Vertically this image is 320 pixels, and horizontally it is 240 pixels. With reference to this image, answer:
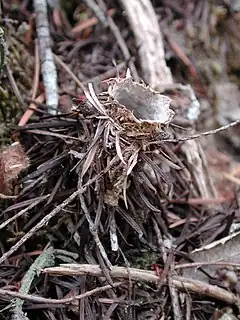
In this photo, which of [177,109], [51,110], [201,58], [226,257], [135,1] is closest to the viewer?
[226,257]

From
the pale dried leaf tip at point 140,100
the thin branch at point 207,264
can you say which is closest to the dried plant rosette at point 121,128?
the pale dried leaf tip at point 140,100

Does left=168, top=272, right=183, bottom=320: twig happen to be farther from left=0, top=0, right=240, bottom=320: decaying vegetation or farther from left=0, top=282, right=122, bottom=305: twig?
left=0, top=282, right=122, bottom=305: twig

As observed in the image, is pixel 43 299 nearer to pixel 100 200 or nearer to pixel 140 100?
pixel 100 200

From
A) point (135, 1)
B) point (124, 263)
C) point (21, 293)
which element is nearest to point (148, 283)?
point (124, 263)

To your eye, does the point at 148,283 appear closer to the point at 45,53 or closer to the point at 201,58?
the point at 45,53

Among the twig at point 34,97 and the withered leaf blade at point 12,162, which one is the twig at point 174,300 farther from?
the twig at point 34,97

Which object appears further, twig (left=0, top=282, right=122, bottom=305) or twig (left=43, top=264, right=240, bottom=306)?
twig (left=43, top=264, right=240, bottom=306)

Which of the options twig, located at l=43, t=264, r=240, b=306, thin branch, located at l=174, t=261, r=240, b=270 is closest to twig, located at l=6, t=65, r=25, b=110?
twig, located at l=43, t=264, r=240, b=306
